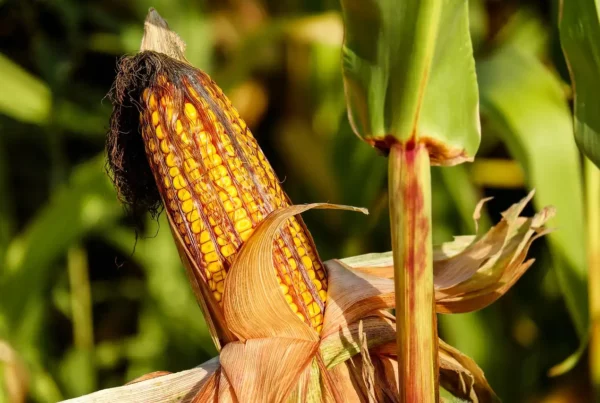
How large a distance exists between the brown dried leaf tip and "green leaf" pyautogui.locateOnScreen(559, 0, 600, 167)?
0.31 m

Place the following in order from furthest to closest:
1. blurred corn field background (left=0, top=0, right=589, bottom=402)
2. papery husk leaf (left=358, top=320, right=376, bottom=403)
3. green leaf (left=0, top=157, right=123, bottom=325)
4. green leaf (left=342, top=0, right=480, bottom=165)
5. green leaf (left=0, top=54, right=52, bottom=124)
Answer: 1. green leaf (left=0, top=54, right=52, bottom=124)
2. green leaf (left=0, top=157, right=123, bottom=325)
3. blurred corn field background (left=0, top=0, right=589, bottom=402)
4. papery husk leaf (left=358, top=320, right=376, bottom=403)
5. green leaf (left=342, top=0, right=480, bottom=165)

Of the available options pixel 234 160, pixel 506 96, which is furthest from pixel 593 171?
pixel 234 160

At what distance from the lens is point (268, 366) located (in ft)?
2.19

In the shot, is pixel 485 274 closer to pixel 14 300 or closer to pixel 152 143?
pixel 152 143

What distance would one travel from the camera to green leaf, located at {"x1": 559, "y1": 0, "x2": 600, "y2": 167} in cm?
76

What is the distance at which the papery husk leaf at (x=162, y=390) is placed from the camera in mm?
699

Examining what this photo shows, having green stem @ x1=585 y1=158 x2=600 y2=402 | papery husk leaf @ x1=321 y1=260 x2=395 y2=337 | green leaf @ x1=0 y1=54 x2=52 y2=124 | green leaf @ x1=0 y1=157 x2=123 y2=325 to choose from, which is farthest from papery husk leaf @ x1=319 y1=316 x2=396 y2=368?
green leaf @ x1=0 y1=54 x2=52 y2=124

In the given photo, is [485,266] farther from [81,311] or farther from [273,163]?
[273,163]

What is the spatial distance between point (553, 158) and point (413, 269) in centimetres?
64

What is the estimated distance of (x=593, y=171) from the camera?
132 cm

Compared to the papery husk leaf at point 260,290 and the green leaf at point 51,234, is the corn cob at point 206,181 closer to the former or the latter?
the papery husk leaf at point 260,290

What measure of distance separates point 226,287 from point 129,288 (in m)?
1.45

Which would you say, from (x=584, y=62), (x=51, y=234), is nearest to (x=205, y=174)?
(x=584, y=62)

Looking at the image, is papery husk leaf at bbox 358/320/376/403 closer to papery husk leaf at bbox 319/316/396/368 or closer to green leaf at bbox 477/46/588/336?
papery husk leaf at bbox 319/316/396/368
